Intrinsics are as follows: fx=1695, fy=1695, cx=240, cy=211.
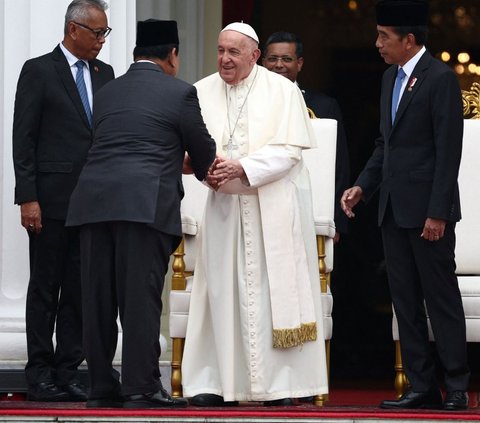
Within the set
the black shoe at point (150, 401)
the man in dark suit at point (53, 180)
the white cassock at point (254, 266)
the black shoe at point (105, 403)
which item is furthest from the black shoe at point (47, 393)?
the black shoe at point (150, 401)

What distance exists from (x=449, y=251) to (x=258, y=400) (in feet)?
3.35

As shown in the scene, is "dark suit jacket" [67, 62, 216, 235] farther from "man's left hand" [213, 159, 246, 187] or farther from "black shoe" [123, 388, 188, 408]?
"black shoe" [123, 388, 188, 408]

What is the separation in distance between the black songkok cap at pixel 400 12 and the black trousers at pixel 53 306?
1637mm

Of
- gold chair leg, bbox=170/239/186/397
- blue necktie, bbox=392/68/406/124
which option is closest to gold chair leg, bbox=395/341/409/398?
gold chair leg, bbox=170/239/186/397

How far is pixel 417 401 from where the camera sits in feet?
23.0

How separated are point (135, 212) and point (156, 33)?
75 cm

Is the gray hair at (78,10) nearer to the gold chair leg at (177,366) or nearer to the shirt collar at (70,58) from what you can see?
the shirt collar at (70,58)

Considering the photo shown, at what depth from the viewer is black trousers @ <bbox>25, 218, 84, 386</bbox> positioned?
7355 millimetres

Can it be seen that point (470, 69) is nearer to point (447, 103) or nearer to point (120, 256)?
point (447, 103)

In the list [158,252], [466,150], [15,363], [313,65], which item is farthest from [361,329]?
[158,252]

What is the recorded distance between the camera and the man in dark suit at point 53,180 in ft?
23.9

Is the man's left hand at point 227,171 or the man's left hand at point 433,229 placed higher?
the man's left hand at point 227,171

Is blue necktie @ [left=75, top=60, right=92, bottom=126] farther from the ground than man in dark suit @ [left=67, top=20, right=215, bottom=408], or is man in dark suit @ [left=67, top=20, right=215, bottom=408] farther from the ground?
blue necktie @ [left=75, top=60, right=92, bottom=126]

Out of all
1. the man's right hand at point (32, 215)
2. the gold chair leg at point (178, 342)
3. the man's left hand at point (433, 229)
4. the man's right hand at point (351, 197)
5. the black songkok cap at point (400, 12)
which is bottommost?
the gold chair leg at point (178, 342)
